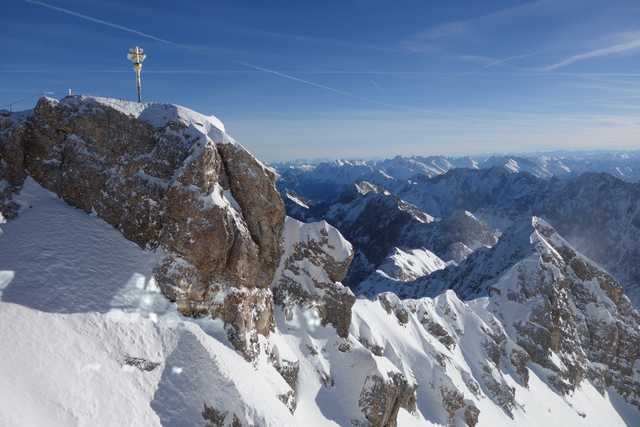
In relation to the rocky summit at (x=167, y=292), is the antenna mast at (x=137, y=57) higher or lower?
higher

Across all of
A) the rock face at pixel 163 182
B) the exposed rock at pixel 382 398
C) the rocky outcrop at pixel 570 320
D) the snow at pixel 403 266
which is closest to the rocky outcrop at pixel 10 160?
the rock face at pixel 163 182

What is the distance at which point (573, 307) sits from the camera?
378 ft

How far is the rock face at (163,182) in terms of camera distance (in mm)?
38438

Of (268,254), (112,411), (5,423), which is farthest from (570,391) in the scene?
(5,423)

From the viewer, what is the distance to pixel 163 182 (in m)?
39.4

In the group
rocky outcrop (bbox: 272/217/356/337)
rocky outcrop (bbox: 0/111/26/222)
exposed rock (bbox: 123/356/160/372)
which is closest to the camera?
exposed rock (bbox: 123/356/160/372)

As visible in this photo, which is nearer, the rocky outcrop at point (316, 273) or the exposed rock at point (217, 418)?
the exposed rock at point (217, 418)

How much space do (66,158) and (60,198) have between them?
3.60m

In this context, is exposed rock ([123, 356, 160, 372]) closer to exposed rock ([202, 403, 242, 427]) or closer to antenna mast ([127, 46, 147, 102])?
exposed rock ([202, 403, 242, 427])

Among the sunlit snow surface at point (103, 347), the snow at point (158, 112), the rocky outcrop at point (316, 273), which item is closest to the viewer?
the sunlit snow surface at point (103, 347)

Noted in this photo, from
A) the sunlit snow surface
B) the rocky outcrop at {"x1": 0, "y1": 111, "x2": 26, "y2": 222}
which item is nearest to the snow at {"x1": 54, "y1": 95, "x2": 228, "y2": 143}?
the rocky outcrop at {"x1": 0, "y1": 111, "x2": 26, "y2": 222}

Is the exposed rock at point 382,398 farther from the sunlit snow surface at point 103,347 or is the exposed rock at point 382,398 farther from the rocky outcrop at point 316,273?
the rocky outcrop at point 316,273

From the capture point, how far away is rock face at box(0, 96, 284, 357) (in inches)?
1513

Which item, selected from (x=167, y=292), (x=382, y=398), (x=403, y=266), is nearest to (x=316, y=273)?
(x=382, y=398)
